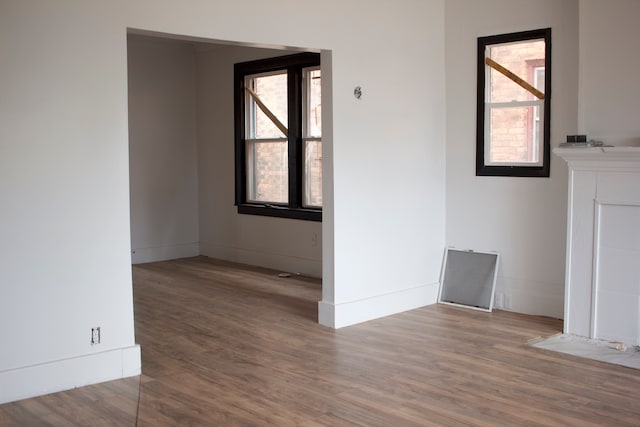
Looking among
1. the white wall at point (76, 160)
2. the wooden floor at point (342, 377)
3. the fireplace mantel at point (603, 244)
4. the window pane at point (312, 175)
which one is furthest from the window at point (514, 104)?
the window pane at point (312, 175)

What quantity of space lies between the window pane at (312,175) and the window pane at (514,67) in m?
2.23

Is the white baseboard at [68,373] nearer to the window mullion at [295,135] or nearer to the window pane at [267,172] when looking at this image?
the window mullion at [295,135]

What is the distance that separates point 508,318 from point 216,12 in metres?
3.34

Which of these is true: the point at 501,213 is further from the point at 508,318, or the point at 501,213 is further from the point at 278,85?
Answer: the point at 278,85

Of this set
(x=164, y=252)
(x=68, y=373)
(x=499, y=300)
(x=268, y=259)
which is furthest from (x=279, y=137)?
(x=68, y=373)

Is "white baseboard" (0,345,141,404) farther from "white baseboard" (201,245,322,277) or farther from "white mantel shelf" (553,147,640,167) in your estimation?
"white baseboard" (201,245,322,277)

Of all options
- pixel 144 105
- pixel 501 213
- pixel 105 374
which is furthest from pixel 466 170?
pixel 144 105

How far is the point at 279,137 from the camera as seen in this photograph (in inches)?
322

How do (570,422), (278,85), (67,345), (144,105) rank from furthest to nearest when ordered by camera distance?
(144,105) < (278,85) < (67,345) < (570,422)

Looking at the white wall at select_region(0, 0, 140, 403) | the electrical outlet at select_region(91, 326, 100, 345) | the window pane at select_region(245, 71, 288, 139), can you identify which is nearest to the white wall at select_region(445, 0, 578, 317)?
the window pane at select_region(245, 71, 288, 139)

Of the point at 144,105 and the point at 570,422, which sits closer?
the point at 570,422

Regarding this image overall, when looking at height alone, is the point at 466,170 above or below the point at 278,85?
below

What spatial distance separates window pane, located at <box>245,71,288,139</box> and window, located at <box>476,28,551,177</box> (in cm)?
263

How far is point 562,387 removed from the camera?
4.18 metres
